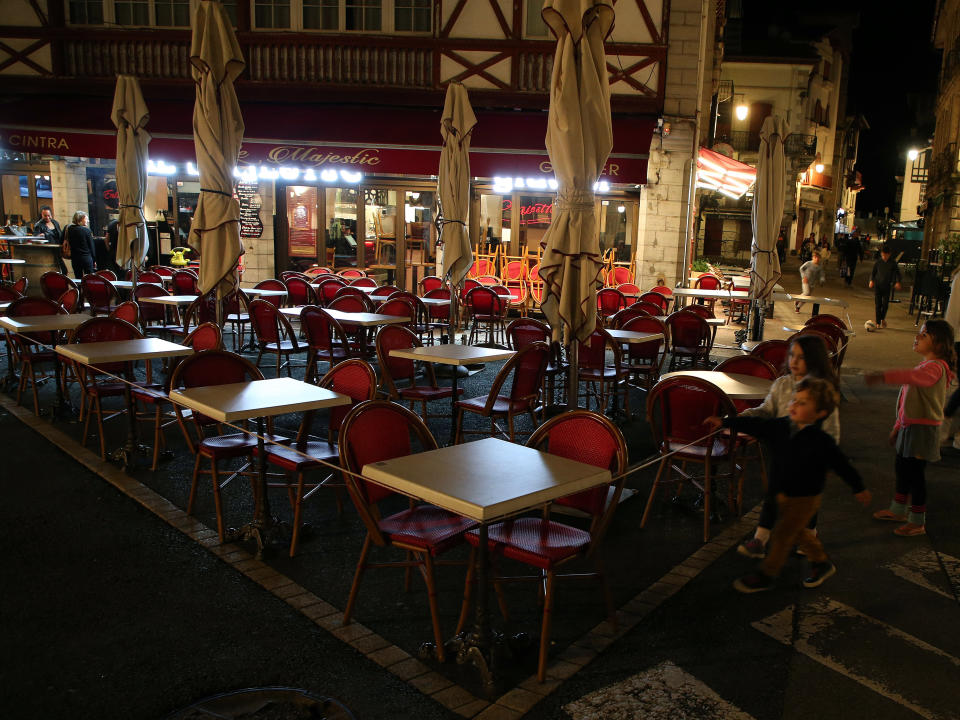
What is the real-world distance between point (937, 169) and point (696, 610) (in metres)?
36.8

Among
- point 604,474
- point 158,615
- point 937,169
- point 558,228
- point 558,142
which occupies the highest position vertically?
point 937,169

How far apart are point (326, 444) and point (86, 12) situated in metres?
14.8

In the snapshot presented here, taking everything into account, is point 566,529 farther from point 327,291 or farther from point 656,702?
point 327,291

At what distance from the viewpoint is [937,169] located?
33.7 m

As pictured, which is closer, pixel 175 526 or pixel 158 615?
pixel 158 615

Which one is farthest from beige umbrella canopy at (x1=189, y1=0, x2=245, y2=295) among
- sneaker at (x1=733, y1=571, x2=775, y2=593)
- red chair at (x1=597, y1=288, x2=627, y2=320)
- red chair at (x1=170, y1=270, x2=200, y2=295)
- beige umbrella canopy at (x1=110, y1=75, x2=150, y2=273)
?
red chair at (x1=597, y1=288, x2=627, y2=320)

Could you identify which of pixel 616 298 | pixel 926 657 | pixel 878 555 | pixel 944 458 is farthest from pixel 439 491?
pixel 616 298

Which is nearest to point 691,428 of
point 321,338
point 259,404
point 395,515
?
point 395,515

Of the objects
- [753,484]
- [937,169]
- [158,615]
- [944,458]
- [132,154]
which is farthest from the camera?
[937,169]

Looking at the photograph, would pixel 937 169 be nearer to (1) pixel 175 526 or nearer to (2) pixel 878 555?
(2) pixel 878 555

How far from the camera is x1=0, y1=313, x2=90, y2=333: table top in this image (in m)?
7.07

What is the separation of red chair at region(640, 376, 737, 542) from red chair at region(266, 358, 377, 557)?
1.93 m

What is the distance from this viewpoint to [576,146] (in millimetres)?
5039

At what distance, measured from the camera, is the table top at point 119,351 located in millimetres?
5863
